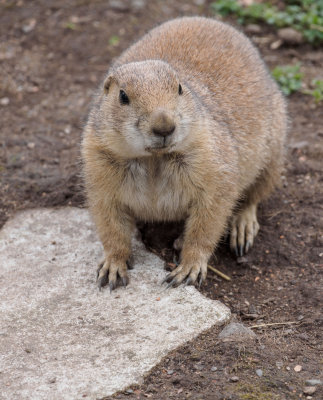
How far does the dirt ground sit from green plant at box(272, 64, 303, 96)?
12 centimetres

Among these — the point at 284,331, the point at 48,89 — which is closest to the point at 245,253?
the point at 284,331

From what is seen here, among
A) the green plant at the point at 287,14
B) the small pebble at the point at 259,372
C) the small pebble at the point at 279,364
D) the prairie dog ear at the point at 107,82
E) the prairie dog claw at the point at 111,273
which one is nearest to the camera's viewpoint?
the small pebble at the point at 259,372

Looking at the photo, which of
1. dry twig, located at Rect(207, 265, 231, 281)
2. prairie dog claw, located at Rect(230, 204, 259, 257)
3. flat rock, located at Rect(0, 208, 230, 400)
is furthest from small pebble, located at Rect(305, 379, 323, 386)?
prairie dog claw, located at Rect(230, 204, 259, 257)

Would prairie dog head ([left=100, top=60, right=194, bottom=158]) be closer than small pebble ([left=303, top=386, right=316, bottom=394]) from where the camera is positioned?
No

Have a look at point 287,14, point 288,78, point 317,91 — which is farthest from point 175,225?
point 287,14

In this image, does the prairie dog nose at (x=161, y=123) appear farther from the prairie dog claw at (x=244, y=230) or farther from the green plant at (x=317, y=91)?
the green plant at (x=317, y=91)

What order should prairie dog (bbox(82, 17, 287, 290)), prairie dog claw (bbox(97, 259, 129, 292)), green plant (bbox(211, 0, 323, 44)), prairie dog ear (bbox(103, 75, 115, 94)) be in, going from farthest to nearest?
green plant (bbox(211, 0, 323, 44))
prairie dog claw (bbox(97, 259, 129, 292))
prairie dog ear (bbox(103, 75, 115, 94))
prairie dog (bbox(82, 17, 287, 290))

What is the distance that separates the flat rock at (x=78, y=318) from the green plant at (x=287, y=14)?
450 centimetres

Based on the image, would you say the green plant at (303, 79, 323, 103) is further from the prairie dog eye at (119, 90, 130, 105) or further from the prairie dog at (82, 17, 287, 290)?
the prairie dog eye at (119, 90, 130, 105)

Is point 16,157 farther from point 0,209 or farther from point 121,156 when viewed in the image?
point 121,156

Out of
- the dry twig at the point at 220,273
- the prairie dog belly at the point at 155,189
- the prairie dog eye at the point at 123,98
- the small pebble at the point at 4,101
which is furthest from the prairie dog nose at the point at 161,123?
the small pebble at the point at 4,101

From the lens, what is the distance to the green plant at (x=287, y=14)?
334 inches

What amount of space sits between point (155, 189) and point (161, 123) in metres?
0.90

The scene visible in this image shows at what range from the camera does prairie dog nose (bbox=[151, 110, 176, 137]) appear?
159 inches
